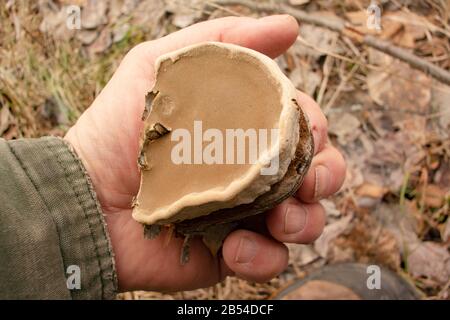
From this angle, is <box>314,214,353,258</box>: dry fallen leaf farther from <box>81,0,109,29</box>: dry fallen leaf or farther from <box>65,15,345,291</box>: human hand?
<box>81,0,109,29</box>: dry fallen leaf

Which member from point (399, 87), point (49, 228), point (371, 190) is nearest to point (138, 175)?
point (49, 228)

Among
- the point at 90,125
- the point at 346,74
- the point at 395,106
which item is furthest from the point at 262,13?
the point at 90,125

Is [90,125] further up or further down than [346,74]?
further up

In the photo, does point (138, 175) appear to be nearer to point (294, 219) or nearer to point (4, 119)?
point (294, 219)

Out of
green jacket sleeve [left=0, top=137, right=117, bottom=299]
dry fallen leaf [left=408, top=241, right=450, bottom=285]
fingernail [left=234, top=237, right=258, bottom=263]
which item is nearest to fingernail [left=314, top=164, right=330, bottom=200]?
fingernail [left=234, top=237, right=258, bottom=263]

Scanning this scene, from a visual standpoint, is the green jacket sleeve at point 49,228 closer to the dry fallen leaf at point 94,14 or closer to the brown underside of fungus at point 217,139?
the brown underside of fungus at point 217,139
